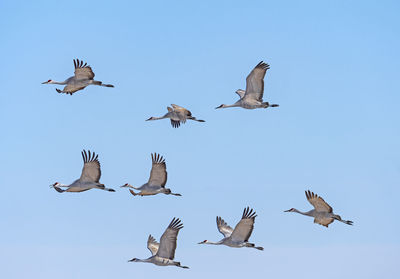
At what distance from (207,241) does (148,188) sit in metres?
3.75

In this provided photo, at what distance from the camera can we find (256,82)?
33.7m

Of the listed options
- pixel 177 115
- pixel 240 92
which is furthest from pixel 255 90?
pixel 177 115

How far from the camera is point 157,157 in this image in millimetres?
32781

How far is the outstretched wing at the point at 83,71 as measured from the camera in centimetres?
3297

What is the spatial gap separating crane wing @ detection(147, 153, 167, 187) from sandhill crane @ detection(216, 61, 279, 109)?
4.74 meters

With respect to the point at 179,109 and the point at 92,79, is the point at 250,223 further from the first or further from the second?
the point at 92,79

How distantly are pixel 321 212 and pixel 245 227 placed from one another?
3.46m

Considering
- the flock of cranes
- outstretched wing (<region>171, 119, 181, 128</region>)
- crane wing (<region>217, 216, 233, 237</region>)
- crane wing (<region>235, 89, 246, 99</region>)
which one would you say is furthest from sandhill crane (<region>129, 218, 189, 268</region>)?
crane wing (<region>235, 89, 246, 99</region>)

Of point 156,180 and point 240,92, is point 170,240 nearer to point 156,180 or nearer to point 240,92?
point 156,180

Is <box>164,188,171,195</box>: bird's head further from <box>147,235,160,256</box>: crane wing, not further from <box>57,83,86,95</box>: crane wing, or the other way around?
<box>57,83,86,95</box>: crane wing

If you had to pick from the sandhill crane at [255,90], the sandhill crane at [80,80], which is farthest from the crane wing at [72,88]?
the sandhill crane at [255,90]

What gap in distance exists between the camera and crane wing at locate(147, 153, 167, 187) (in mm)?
32844

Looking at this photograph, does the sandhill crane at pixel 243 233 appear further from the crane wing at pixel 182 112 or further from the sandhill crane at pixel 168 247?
the crane wing at pixel 182 112

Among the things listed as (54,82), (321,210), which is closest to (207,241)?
(321,210)
